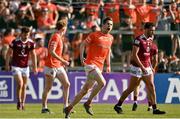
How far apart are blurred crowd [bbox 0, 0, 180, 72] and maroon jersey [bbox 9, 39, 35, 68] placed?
433 centimetres

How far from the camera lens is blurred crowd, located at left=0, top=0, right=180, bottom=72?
24.5 meters

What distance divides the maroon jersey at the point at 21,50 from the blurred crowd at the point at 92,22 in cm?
433

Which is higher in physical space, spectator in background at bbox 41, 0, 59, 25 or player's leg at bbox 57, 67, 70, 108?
spectator in background at bbox 41, 0, 59, 25

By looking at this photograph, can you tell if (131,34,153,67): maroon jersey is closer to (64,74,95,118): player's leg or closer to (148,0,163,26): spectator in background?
(64,74,95,118): player's leg

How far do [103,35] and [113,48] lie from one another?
9.03 meters

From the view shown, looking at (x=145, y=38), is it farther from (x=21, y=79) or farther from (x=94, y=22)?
(x=94, y=22)

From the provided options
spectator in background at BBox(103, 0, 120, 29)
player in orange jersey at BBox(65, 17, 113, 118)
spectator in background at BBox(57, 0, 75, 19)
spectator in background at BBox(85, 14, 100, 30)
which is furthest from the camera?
spectator in background at BBox(85, 14, 100, 30)

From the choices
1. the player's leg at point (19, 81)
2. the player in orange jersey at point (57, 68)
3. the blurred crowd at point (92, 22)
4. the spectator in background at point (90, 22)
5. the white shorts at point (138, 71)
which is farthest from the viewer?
the spectator in background at point (90, 22)

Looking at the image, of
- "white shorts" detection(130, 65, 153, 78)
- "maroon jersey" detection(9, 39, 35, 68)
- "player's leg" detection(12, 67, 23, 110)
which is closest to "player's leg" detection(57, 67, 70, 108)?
"white shorts" detection(130, 65, 153, 78)

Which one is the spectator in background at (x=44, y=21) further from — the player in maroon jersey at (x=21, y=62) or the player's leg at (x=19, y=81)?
the player's leg at (x=19, y=81)

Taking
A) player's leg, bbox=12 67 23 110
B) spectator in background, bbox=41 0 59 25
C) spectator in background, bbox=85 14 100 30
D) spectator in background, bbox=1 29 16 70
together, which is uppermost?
spectator in background, bbox=41 0 59 25

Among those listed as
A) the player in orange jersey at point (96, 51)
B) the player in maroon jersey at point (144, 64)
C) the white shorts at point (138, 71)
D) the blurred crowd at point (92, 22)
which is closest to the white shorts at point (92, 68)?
the player in orange jersey at point (96, 51)

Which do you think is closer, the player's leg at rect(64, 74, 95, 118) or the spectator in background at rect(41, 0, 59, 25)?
the player's leg at rect(64, 74, 95, 118)

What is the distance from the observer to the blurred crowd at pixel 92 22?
24.5 metres
